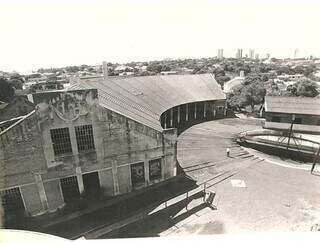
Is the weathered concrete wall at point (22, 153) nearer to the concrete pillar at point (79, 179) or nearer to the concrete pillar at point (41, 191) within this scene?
the concrete pillar at point (41, 191)

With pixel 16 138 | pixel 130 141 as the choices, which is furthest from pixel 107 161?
pixel 16 138

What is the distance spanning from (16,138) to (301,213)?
60.8 feet

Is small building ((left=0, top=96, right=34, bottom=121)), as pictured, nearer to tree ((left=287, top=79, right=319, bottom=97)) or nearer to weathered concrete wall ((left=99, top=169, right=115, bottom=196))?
weathered concrete wall ((left=99, top=169, right=115, bottom=196))

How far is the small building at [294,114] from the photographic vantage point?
24219mm

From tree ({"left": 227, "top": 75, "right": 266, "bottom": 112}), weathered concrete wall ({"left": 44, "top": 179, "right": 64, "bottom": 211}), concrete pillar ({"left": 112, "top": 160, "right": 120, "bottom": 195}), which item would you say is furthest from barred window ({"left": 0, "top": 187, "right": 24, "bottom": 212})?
tree ({"left": 227, "top": 75, "right": 266, "bottom": 112})

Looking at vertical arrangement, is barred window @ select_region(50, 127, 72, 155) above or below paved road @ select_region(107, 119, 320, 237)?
above

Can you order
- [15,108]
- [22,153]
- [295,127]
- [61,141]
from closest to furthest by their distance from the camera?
[22,153], [61,141], [15,108], [295,127]

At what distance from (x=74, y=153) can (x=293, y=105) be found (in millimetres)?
24456

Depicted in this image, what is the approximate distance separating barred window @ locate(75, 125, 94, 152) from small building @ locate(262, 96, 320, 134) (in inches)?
803

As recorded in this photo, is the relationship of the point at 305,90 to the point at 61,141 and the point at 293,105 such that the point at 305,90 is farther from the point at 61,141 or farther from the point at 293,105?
the point at 61,141

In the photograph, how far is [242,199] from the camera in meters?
15.7

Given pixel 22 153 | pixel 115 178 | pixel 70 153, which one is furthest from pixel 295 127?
pixel 22 153

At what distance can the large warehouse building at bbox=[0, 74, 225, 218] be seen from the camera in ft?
42.3

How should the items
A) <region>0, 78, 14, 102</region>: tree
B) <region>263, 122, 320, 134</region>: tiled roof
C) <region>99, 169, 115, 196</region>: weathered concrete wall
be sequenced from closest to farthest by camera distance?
1. <region>99, 169, 115, 196</region>: weathered concrete wall
2. <region>263, 122, 320, 134</region>: tiled roof
3. <region>0, 78, 14, 102</region>: tree
